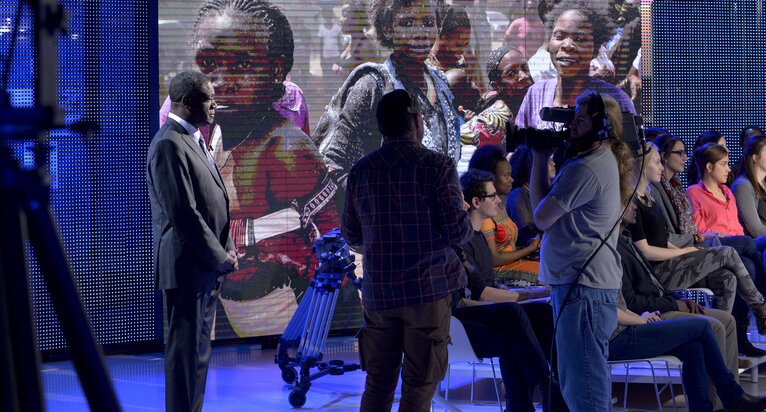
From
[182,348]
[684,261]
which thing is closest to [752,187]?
[684,261]

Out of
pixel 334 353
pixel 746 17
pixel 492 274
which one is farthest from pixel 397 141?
pixel 746 17

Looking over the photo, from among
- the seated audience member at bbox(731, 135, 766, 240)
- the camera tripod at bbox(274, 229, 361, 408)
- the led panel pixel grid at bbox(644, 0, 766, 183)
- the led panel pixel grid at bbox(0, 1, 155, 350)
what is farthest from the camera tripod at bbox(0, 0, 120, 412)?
the led panel pixel grid at bbox(644, 0, 766, 183)

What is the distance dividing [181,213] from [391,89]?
11.3ft

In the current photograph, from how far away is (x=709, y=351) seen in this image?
3574mm

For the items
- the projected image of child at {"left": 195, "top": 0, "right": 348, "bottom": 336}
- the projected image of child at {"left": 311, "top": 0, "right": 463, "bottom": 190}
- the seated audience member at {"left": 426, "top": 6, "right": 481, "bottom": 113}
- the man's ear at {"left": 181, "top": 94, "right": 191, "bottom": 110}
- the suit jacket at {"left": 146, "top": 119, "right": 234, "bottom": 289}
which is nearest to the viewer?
the suit jacket at {"left": 146, "top": 119, "right": 234, "bottom": 289}

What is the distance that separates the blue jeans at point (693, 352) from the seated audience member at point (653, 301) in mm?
290

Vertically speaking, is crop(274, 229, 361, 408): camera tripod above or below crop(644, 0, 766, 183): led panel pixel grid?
below

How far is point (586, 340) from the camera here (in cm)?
276

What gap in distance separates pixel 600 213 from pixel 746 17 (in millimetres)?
6220

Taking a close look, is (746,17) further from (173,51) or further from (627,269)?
(173,51)

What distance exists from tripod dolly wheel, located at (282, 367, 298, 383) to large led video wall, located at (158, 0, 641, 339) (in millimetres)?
1419

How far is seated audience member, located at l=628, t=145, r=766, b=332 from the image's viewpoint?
4527 mm

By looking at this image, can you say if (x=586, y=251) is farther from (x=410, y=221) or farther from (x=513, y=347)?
(x=513, y=347)

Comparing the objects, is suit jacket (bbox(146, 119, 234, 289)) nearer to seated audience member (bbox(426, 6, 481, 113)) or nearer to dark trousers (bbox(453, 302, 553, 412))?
dark trousers (bbox(453, 302, 553, 412))
